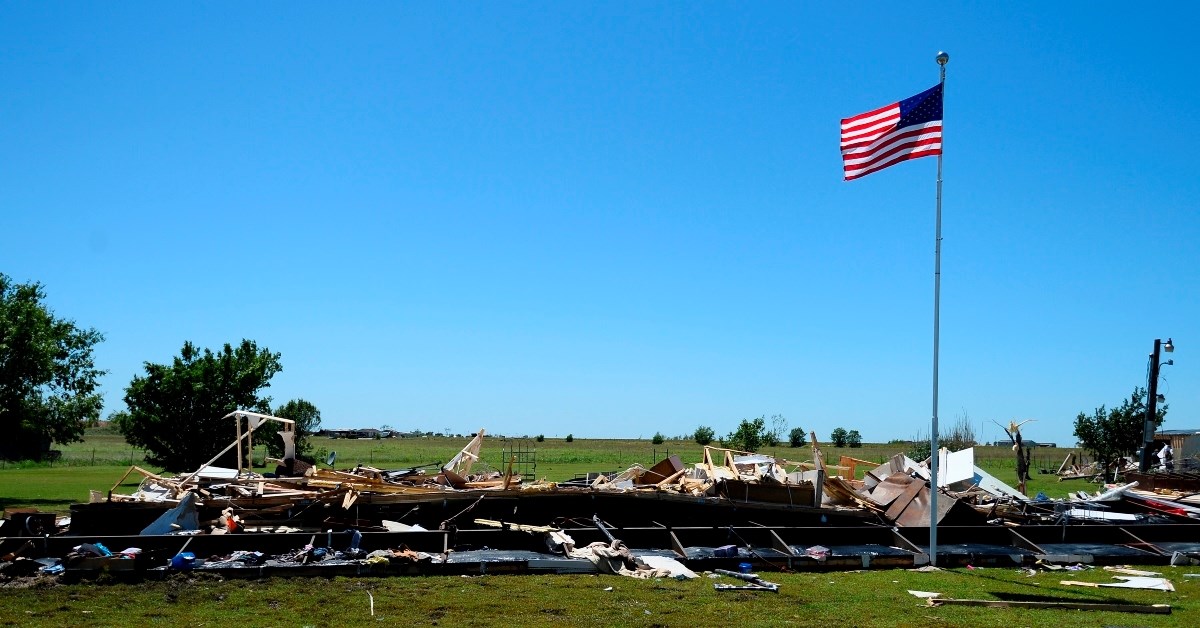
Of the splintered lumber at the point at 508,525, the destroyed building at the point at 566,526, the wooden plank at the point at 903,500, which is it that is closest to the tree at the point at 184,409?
the destroyed building at the point at 566,526

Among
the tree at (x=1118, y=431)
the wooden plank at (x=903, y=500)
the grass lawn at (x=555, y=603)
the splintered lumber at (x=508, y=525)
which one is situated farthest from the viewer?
the tree at (x=1118, y=431)

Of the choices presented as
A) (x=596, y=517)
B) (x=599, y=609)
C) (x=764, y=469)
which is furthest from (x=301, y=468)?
(x=599, y=609)

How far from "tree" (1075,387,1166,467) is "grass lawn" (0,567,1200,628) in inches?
1647

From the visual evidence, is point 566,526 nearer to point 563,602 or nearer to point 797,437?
point 563,602

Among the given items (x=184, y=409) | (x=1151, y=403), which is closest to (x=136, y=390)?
(x=184, y=409)

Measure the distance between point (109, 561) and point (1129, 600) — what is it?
14496mm

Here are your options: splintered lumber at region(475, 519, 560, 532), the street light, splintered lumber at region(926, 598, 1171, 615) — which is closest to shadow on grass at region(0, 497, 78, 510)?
splintered lumber at region(475, 519, 560, 532)

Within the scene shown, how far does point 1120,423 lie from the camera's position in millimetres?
52781

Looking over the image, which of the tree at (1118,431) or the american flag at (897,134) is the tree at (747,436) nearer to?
the tree at (1118,431)

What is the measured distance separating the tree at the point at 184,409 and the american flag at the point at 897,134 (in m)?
29.6

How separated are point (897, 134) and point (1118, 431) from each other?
44.4 meters

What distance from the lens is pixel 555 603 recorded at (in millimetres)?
12586

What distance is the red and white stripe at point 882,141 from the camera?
53.3ft

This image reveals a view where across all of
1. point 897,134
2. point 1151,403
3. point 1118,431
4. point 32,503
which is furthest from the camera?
point 1118,431
